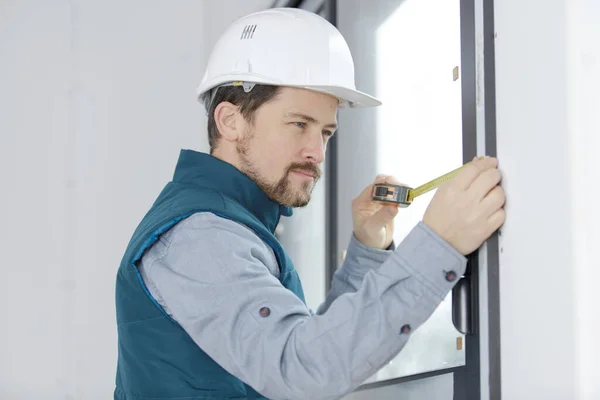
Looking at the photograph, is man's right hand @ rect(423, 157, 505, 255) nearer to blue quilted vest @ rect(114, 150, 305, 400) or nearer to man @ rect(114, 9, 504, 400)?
man @ rect(114, 9, 504, 400)

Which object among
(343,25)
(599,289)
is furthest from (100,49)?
(599,289)

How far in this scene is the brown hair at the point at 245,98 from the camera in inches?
47.5

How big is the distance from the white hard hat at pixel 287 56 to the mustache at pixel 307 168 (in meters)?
0.15

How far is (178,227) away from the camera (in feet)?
3.36

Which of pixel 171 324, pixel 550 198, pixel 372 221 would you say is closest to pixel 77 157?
pixel 372 221

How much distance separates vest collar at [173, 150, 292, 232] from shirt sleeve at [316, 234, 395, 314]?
26 cm

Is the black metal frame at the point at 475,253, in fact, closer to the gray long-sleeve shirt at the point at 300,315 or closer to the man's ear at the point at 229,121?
the gray long-sleeve shirt at the point at 300,315

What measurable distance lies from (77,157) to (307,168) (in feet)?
7.00

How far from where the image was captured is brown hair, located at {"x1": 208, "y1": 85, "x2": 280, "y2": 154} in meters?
1.21

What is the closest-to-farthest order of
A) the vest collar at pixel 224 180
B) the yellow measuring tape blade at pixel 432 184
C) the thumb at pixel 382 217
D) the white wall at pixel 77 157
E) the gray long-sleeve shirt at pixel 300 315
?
1. the gray long-sleeve shirt at pixel 300 315
2. the yellow measuring tape blade at pixel 432 184
3. the vest collar at pixel 224 180
4. the thumb at pixel 382 217
5. the white wall at pixel 77 157

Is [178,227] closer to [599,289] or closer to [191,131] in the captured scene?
[599,289]

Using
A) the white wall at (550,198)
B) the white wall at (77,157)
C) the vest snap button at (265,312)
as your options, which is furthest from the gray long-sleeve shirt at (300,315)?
the white wall at (77,157)

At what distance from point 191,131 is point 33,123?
769mm

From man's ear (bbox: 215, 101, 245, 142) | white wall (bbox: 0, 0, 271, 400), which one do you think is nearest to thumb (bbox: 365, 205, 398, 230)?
man's ear (bbox: 215, 101, 245, 142)
